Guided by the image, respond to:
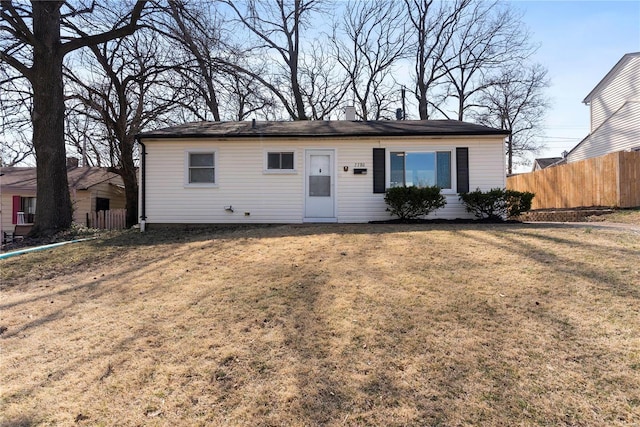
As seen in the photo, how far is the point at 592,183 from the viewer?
14.0 metres

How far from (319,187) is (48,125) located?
810 centimetres

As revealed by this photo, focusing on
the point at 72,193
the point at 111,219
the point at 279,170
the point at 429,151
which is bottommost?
the point at 111,219

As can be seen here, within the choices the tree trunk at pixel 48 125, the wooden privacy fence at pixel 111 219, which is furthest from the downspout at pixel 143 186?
the wooden privacy fence at pixel 111 219

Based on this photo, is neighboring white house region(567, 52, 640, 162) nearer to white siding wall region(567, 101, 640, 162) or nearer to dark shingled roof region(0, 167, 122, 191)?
white siding wall region(567, 101, 640, 162)

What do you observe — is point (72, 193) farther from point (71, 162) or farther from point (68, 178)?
point (71, 162)

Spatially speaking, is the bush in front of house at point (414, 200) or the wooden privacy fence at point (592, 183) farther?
the wooden privacy fence at point (592, 183)

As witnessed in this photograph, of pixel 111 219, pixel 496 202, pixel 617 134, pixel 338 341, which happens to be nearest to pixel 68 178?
pixel 111 219

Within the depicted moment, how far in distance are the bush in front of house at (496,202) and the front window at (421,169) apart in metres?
0.86

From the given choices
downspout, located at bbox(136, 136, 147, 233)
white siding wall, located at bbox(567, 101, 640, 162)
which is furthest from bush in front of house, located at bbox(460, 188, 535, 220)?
white siding wall, located at bbox(567, 101, 640, 162)

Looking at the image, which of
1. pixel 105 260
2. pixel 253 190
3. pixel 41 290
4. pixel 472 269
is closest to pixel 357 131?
pixel 253 190

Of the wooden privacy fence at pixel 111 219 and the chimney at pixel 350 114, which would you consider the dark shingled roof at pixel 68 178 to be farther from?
the chimney at pixel 350 114

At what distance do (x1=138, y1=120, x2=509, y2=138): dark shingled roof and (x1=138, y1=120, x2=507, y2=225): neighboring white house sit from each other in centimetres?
6

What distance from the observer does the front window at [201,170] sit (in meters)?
11.1

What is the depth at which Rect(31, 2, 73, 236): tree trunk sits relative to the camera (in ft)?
33.7
